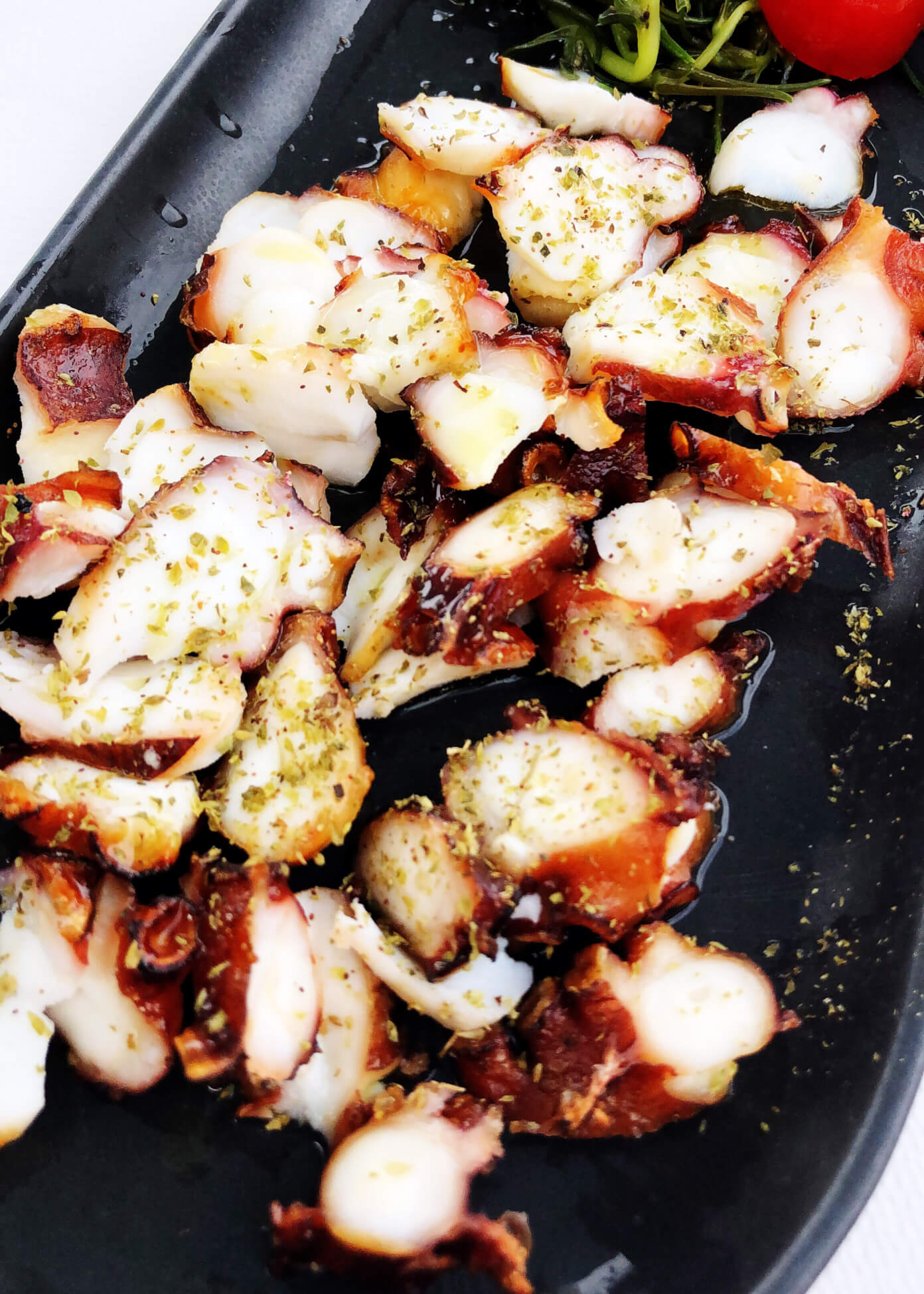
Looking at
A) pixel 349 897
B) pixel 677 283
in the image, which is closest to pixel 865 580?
pixel 677 283

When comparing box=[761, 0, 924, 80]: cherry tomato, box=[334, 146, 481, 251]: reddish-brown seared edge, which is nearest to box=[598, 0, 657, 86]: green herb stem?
box=[761, 0, 924, 80]: cherry tomato

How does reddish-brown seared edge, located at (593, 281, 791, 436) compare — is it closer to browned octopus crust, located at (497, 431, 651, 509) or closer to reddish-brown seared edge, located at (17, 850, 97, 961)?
browned octopus crust, located at (497, 431, 651, 509)

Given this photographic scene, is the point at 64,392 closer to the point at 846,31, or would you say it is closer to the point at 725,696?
the point at 725,696

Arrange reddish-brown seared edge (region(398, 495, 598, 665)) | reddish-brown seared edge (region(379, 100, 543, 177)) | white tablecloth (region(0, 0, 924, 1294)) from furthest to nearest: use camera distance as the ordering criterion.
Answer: white tablecloth (region(0, 0, 924, 1294)) < reddish-brown seared edge (region(379, 100, 543, 177)) < reddish-brown seared edge (region(398, 495, 598, 665))

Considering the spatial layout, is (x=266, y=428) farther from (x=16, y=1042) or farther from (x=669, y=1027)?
(x=669, y=1027)

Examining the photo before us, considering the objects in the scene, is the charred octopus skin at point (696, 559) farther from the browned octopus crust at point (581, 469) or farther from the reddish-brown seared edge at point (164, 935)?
the reddish-brown seared edge at point (164, 935)

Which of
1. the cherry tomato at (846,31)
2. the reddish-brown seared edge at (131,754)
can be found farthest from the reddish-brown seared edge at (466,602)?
the cherry tomato at (846,31)
